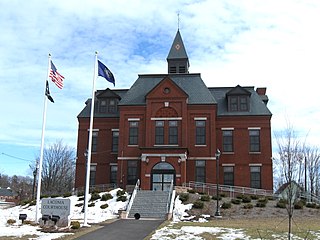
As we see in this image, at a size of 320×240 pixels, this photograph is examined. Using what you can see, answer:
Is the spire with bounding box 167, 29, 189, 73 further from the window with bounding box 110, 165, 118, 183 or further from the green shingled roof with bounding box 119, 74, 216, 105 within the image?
the window with bounding box 110, 165, 118, 183

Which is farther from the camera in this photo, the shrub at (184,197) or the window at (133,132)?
the window at (133,132)

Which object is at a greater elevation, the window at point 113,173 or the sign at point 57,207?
the window at point 113,173

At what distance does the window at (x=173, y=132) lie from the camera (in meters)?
41.3

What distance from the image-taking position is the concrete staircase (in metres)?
29.5

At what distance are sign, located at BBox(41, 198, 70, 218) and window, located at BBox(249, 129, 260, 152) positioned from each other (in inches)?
1012

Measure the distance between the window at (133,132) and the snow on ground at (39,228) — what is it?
7.98m

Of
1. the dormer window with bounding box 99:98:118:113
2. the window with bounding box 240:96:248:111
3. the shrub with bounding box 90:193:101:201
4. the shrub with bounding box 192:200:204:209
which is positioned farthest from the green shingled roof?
the shrub with bounding box 192:200:204:209

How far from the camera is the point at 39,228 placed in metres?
21.1

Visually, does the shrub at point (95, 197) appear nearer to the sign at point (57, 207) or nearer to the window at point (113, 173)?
the window at point (113, 173)

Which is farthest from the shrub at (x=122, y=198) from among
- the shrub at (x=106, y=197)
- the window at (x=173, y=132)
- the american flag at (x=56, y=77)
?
the american flag at (x=56, y=77)

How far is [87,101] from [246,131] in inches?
825

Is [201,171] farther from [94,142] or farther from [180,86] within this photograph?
[94,142]

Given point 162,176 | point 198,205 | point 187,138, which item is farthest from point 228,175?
point 198,205

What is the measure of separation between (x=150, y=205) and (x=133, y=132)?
12.8m
